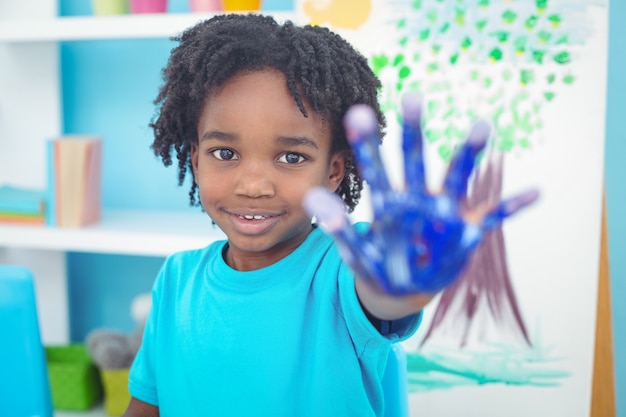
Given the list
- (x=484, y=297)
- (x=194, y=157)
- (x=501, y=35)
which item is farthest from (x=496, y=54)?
(x=194, y=157)

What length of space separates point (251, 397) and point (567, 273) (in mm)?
883

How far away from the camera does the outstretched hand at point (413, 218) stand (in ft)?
1.18

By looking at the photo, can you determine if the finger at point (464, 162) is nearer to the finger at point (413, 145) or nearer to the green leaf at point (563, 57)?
the finger at point (413, 145)

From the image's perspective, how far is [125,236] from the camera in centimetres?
135

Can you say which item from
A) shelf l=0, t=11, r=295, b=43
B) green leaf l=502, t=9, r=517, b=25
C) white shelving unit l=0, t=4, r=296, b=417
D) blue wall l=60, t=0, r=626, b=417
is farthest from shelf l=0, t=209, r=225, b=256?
green leaf l=502, t=9, r=517, b=25

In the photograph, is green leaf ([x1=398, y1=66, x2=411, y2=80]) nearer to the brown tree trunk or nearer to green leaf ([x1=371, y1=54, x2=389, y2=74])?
green leaf ([x1=371, y1=54, x2=389, y2=74])

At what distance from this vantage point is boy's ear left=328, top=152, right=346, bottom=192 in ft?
2.27

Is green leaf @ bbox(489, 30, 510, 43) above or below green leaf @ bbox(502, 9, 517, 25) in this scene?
below

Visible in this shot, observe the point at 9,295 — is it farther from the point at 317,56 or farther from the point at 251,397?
the point at 317,56

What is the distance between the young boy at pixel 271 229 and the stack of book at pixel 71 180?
0.77m

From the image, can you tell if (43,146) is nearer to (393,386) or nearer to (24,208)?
(24,208)

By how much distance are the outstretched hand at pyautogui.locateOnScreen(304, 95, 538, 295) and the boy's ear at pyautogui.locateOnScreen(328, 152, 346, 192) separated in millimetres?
313

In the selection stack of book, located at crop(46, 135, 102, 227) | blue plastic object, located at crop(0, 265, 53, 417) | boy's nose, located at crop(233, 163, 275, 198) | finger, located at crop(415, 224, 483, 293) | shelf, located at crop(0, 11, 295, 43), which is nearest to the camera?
finger, located at crop(415, 224, 483, 293)

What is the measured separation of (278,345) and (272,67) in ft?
0.94
